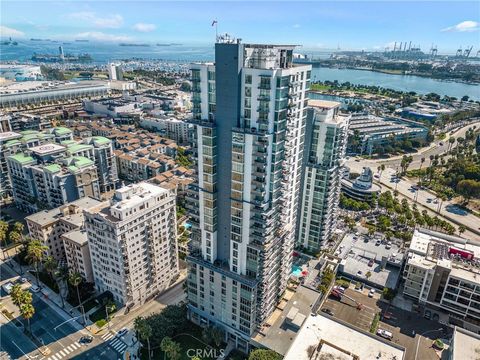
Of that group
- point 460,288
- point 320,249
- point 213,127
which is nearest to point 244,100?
point 213,127

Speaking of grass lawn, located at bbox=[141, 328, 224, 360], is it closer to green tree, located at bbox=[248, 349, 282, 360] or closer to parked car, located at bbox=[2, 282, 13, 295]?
green tree, located at bbox=[248, 349, 282, 360]

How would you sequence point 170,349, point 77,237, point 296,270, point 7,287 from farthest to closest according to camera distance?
point 296,270, point 7,287, point 77,237, point 170,349

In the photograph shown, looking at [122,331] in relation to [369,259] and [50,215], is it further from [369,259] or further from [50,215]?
[369,259]

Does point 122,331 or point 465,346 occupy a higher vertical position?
point 465,346

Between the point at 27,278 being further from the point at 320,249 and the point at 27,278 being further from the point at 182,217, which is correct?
the point at 320,249

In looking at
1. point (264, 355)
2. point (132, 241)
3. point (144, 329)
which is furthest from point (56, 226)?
point (264, 355)

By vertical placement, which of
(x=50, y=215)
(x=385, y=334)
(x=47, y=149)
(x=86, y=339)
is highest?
(x=47, y=149)

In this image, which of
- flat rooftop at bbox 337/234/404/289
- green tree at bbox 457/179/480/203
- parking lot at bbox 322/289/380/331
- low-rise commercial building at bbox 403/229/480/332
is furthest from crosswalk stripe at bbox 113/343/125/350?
green tree at bbox 457/179/480/203

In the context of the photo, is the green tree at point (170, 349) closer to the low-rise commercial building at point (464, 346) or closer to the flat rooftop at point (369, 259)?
the low-rise commercial building at point (464, 346)
